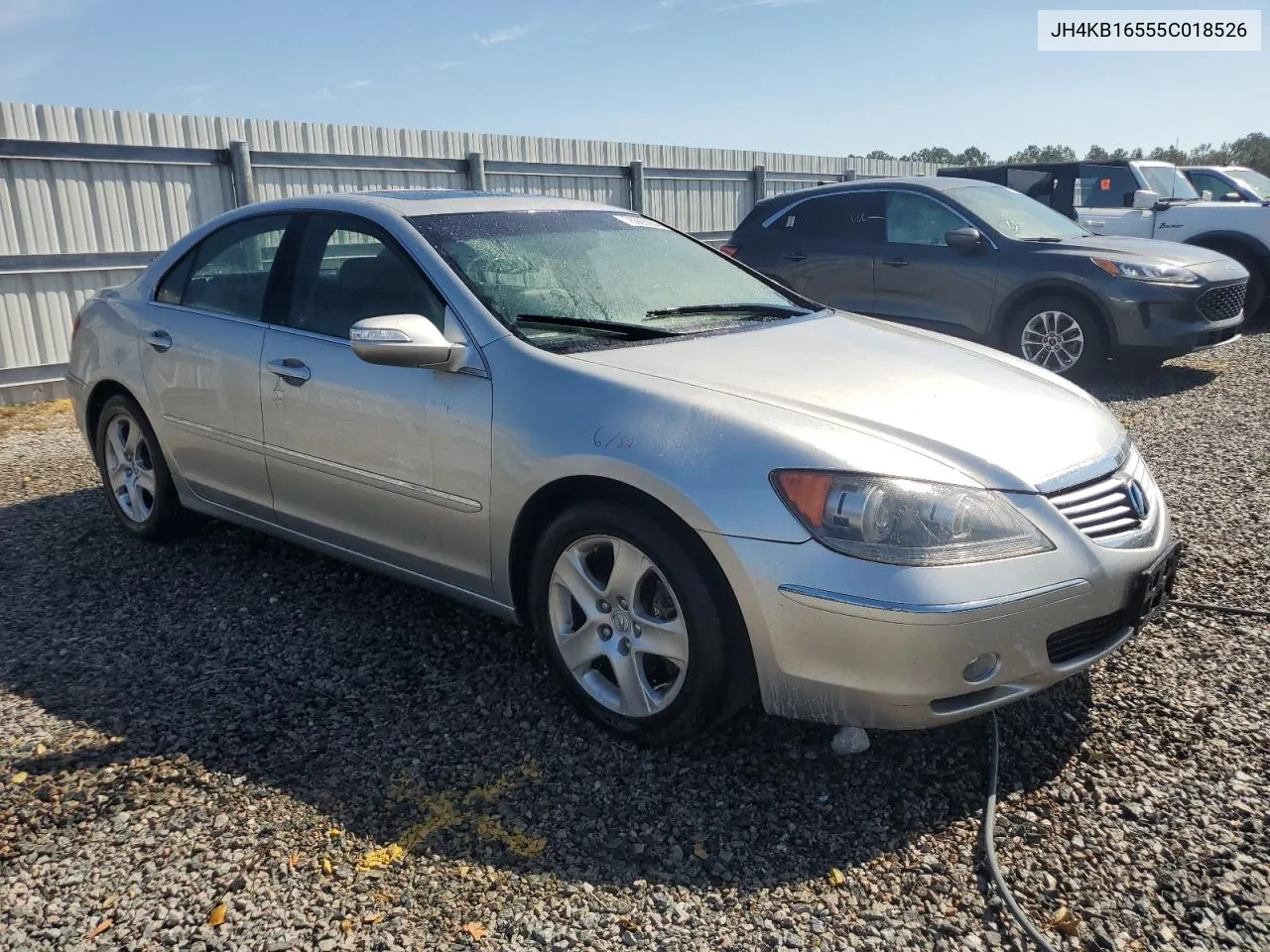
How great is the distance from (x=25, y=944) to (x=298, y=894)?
1.92ft

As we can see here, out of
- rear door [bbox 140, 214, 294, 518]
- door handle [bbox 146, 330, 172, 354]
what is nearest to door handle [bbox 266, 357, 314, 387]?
rear door [bbox 140, 214, 294, 518]

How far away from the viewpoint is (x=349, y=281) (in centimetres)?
392

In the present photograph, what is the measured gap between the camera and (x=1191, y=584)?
4234 millimetres

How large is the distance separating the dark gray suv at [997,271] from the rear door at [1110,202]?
11.6ft

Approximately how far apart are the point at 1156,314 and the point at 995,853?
679 centimetres

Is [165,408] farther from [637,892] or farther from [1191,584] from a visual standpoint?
[1191,584]

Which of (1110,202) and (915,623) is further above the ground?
(1110,202)

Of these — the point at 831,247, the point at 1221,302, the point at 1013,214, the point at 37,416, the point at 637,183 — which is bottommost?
the point at 37,416

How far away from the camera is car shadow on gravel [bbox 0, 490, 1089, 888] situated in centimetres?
270

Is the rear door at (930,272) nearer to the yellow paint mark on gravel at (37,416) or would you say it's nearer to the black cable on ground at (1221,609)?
the black cable on ground at (1221,609)

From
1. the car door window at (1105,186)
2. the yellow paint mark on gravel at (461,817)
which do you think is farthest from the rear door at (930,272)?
the yellow paint mark on gravel at (461,817)

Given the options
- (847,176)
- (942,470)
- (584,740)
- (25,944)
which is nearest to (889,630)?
(942,470)

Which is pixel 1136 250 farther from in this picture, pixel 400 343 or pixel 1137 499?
pixel 400 343

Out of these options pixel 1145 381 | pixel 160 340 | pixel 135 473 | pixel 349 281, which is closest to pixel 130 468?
pixel 135 473
